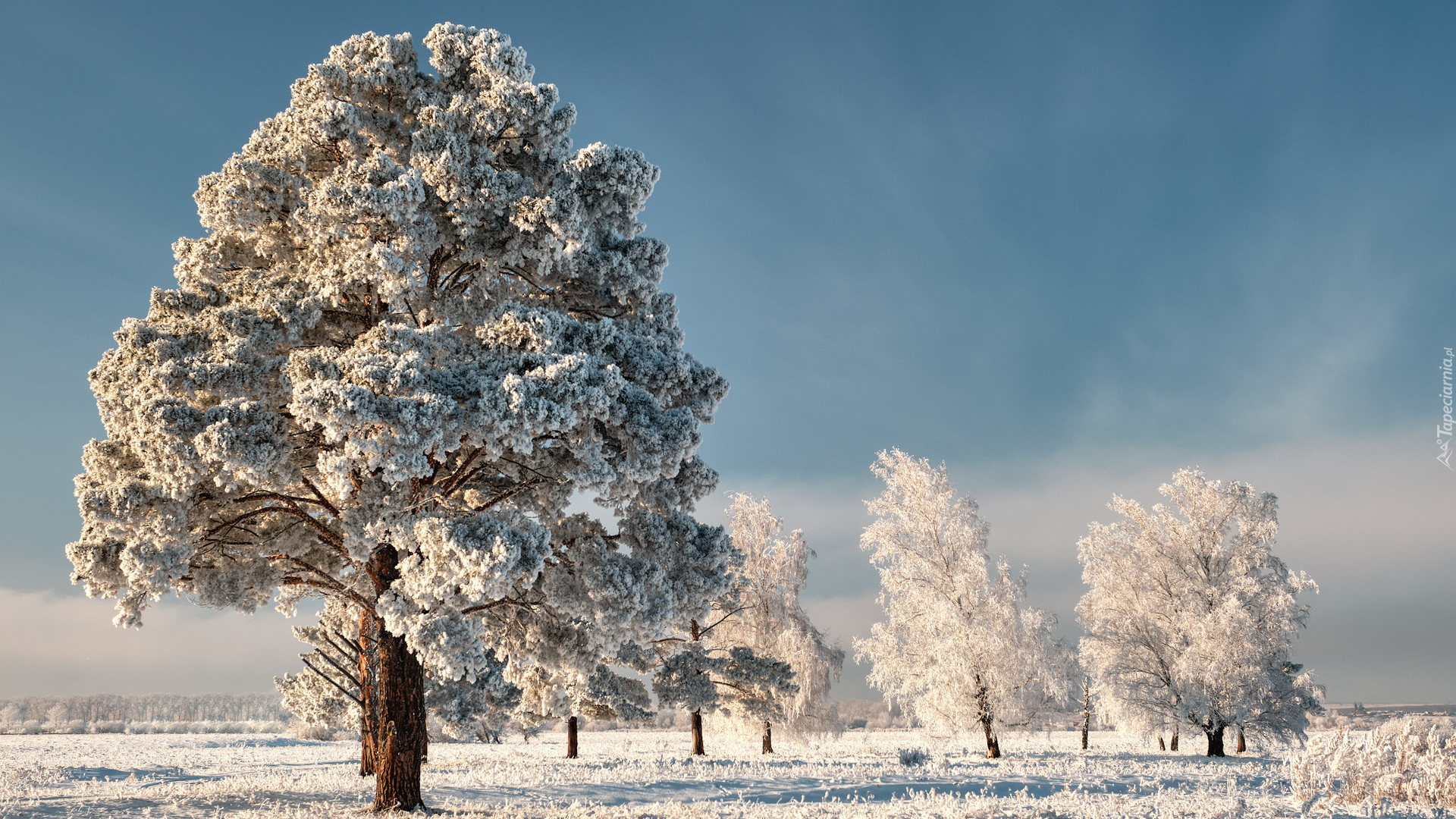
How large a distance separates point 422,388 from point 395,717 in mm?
5576

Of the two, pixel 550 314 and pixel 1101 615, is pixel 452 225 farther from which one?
pixel 1101 615

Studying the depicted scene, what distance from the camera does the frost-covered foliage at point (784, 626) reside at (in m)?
32.8

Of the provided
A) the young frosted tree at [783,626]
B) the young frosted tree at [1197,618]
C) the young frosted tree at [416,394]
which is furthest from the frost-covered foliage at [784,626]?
the young frosted tree at [416,394]

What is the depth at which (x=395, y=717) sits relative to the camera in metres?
13.0

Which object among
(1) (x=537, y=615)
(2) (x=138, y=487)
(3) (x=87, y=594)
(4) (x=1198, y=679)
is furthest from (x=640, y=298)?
(4) (x=1198, y=679)

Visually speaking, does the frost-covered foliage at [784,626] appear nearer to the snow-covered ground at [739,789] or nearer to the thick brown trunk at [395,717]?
the snow-covered ground at [739,789]

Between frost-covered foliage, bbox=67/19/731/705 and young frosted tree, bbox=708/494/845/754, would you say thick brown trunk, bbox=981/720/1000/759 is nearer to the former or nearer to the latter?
young frosted tree, bbox=708/494/845/754

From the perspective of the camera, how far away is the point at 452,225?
1380 centimetres

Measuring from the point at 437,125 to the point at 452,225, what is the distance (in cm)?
159

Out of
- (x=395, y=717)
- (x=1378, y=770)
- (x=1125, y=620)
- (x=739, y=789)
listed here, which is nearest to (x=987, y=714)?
(x=1125, y=620)

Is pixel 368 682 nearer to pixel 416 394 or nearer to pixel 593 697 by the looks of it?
pixel 416 394

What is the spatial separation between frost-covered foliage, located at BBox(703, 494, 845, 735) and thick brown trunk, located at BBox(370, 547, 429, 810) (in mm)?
19611

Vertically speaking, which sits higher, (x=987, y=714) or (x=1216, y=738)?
(x=987, y=714)

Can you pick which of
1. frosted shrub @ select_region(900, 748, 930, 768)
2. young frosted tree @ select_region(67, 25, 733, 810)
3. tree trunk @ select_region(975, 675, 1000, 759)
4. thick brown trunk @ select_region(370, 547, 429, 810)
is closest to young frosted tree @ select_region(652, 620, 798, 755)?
frosted shrub @ select_region(900, 748, 930, 768)
